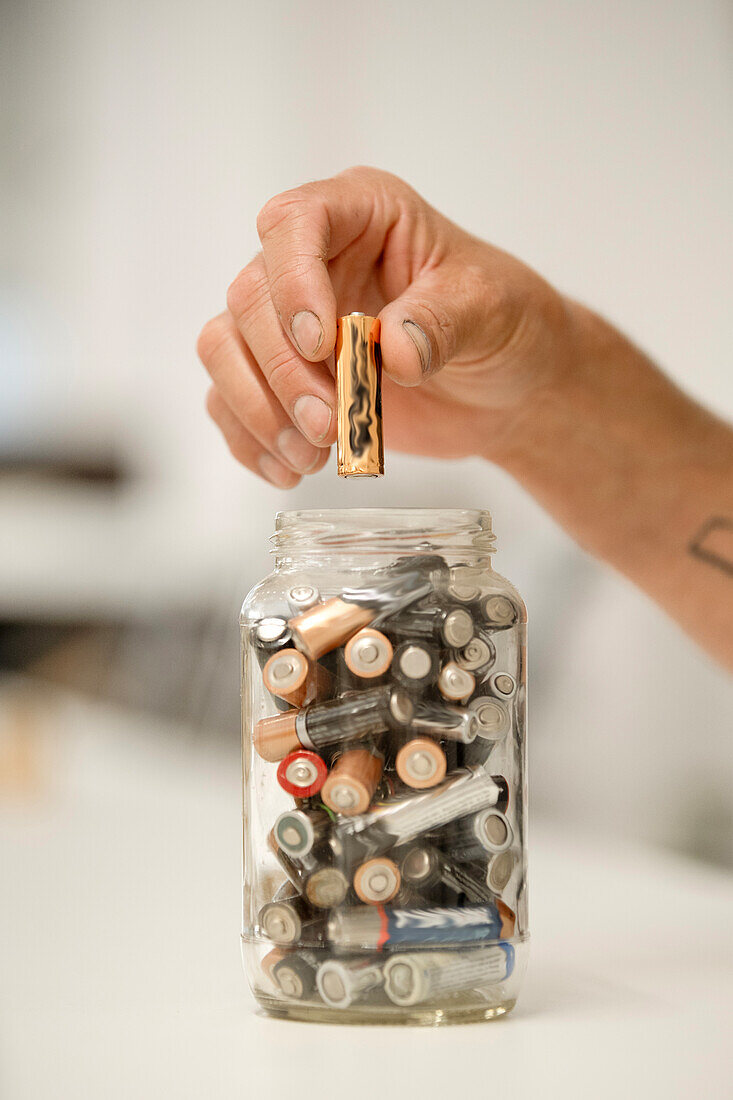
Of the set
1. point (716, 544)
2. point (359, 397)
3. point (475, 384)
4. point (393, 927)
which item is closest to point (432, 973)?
point (393, 927)

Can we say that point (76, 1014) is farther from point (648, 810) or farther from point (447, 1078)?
point (648, 810)

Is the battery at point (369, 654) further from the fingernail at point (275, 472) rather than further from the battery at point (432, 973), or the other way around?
the fingernail at point (275, 472)

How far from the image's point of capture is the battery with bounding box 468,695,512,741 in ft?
1.84

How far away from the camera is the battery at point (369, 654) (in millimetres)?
544

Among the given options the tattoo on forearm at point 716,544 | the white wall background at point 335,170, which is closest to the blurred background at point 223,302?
the white wall background at point 335,170

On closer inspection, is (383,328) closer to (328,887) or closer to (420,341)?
(420,341)

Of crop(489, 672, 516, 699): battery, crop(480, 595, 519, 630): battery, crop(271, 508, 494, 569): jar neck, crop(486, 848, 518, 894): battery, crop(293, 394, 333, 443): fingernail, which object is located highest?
crop(293, 394, 333, 443): fingernail

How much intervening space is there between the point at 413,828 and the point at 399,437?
59 cm

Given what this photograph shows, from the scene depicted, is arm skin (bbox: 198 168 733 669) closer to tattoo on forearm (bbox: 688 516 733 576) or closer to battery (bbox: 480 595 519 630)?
tattoo on forearm (bbox: 688 516 733 576)

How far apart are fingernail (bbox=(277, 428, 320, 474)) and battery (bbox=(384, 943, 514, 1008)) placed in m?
0.39

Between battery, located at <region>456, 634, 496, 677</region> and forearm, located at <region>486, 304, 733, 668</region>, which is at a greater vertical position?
forearm, located at <region>486, 304, 733, 668</region>

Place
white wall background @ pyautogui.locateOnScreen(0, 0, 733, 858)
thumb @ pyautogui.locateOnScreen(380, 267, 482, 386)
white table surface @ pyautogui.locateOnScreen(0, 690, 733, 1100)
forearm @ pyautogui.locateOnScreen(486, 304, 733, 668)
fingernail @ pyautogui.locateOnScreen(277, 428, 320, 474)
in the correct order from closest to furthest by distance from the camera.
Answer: white table surface @ pyautogui.locateOnScreen(0, 690, 733, 1100), thumb @ pyautogui.locateOnScreen(380, 267, 482, 386), fingernail @ pyautogui.locateOnScreen(277, 428, 320, 474), forearm @ pyautogui.locateOnScreen(486, 304, 733, 668), white wall background @ pyautogui.locateOnScreen(0, 0, 733, 858)

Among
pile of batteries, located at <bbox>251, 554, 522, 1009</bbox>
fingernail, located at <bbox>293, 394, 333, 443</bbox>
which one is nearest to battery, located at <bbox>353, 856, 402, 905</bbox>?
pile of batteries, located at <bbox>251, 554, 522, 1009</bbox>

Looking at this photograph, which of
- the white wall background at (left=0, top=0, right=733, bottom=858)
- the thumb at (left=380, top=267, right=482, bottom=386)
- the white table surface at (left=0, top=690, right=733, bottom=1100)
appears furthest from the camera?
the white wall background at (left=0, top=0, right=733, bottom=858)
